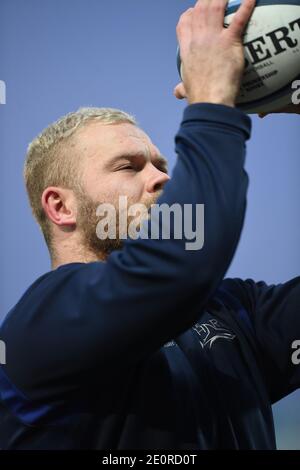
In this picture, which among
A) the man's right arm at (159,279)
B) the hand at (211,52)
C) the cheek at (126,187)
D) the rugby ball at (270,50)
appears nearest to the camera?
the man's right arm at (159,279)

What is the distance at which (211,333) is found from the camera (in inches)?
80.0

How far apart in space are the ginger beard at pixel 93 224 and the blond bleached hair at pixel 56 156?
93 millimetres

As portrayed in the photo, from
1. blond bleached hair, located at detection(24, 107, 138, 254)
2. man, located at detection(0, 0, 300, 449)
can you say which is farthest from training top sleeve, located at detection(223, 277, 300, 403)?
blond bleached hair, located at detection(24, 107, 138, 254)

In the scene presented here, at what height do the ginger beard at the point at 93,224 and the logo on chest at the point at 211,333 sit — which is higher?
the ginger beard at the point at 93,224

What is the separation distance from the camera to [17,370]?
1634mm

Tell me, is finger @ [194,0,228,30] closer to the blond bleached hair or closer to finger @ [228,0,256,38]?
finger @ [228,0,256,38]

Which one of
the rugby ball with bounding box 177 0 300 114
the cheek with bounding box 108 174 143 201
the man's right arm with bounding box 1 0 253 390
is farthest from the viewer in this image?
the cheek with bounding box 108 174 143 201

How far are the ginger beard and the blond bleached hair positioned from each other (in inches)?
3.6

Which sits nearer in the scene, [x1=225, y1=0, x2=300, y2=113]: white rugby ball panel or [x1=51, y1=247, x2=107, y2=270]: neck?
[x1=225, y1=0, x2=300, y2=113]: white rugby ball panel

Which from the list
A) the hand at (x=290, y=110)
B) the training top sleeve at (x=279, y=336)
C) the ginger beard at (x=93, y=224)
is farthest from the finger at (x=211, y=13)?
the training top sleeve at (x=279, y=336)

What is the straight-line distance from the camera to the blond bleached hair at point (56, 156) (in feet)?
7.15

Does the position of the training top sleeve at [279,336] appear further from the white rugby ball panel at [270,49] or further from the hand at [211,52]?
the hand at [211,52]

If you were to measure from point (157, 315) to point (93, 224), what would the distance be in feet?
2.22

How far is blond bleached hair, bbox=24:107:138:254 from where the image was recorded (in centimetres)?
218
